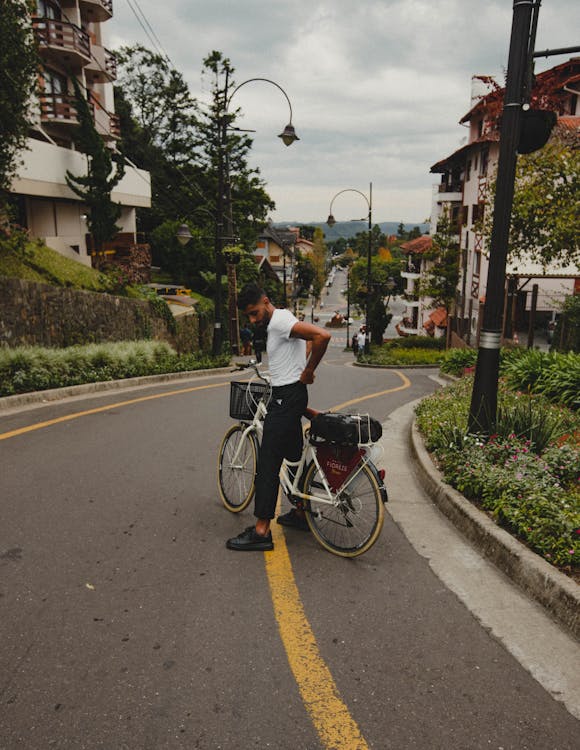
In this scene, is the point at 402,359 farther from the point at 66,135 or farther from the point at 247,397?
the point at 247,397

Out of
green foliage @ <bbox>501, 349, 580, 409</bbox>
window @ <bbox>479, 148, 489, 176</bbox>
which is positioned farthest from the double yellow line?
window @ <bbox>479, 148, 489, 176</bbox>

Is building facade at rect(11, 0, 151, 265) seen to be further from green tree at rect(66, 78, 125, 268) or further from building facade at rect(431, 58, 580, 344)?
building facade at rect(431, 58, 580, 344)

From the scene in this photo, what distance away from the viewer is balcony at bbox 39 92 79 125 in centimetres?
3016

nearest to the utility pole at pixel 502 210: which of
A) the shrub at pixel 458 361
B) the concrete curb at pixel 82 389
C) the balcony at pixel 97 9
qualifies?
the concrete curb at pixel 82 389

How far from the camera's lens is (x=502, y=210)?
563 centimetres

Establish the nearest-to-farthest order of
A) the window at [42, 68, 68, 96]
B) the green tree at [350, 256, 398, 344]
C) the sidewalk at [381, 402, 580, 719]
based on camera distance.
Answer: the sidewalk at [381, 402, 580, 719], the window at [42, 68, 68, 96], the green tree at [350, 256, 398, 344]

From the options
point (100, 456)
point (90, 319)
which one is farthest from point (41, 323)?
point (100, 456)

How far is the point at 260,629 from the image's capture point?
3400 mm

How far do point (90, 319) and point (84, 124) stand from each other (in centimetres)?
1400

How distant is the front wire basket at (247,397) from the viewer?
5.08 metres

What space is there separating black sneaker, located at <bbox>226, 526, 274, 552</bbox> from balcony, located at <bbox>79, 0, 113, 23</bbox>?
37.7 metres

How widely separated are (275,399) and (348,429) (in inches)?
25.7

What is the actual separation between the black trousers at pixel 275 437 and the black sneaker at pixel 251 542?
17cm

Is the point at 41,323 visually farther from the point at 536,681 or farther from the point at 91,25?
the point at 91,25
